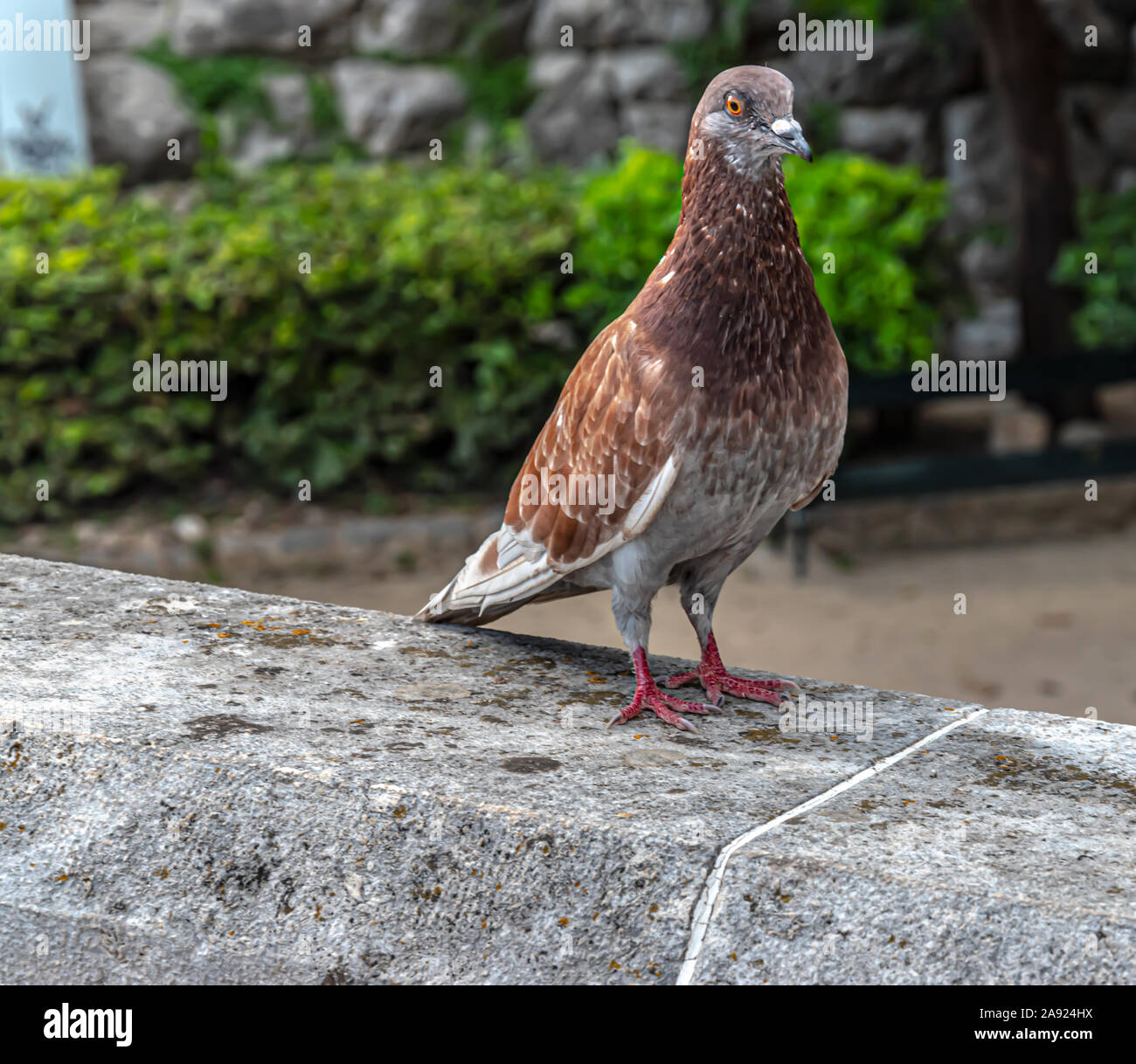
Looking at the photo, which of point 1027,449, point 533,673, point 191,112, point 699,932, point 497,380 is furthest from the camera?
point 191,112

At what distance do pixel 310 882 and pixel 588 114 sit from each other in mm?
8705

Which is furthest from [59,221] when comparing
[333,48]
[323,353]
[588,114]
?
[588,114]

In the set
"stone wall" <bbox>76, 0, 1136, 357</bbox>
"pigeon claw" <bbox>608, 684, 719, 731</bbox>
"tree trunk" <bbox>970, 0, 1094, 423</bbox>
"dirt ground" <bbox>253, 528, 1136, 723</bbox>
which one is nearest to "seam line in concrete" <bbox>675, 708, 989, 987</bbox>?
"pigeon claw" <bbox>608, 684, 719, 731</bbox>

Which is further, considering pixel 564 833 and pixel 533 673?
pixel 533 673

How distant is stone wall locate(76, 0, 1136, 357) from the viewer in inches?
378

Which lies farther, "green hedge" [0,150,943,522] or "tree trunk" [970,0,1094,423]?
"tree trunk" [970,0,1094,423]

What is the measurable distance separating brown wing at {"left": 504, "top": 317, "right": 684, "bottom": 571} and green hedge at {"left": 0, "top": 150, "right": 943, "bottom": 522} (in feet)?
14.5

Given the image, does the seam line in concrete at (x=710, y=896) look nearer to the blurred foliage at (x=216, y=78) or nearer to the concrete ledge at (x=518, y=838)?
the concrete ledge at (x=518, y=838)

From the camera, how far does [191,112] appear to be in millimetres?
9742

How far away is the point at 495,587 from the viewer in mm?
2713

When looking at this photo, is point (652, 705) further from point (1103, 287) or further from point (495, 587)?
point (1103, 287)

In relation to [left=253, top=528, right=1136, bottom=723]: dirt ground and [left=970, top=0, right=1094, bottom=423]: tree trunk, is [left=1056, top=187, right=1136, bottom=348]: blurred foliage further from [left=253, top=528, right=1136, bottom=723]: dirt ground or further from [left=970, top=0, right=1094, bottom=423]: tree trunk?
[left=253, top=528, right=1136, bottom=723]: dirt ground

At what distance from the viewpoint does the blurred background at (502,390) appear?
6.55 metres

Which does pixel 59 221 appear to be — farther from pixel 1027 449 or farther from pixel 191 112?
pixel 1027 449
